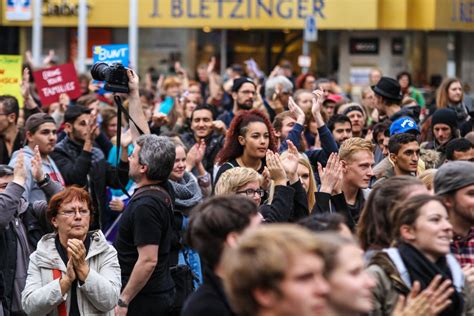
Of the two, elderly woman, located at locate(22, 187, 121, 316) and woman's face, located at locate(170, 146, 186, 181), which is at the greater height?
woman's face, located at locate(170, 146, 186, 181)

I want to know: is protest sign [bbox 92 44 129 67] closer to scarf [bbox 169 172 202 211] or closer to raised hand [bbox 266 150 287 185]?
scarf [bbox 169 172 202 211]

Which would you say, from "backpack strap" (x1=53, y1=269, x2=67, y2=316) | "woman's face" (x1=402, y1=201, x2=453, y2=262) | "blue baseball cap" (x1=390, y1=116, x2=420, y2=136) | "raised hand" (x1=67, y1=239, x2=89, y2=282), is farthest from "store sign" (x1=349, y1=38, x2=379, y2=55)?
"woman's face" (x1=402, y1=201, x2=453, y2=262)

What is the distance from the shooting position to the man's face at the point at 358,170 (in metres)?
8.87

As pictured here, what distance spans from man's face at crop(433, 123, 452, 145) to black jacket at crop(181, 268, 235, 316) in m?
7.30

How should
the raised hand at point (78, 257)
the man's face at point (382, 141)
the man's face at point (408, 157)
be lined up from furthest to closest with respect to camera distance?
1. the man's face at point (382, 141)
2. the man's face at point (408, 157)
3. the raised hand at point (78, 257)

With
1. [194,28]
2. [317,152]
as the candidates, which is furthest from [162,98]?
[194,28]

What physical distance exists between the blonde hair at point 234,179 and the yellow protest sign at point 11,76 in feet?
21.0

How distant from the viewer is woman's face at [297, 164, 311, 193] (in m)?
9.30

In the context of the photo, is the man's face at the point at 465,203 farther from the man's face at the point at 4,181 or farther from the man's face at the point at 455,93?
the man's face at the point at 455,93

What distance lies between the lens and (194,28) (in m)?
33.1

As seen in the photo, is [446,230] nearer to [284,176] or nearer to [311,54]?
[284,176]

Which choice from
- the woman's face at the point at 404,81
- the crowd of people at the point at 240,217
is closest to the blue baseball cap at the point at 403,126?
the crowd of people at the point at 240,217

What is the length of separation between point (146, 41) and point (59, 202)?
25832 mm

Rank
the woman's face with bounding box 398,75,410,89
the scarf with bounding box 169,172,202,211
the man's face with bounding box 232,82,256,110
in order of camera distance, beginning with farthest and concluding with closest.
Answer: the woman's face with bounding box 398,75,410,89 < the man's face with bounding box 232,82,256,110 < the scarf with bounding box 169,172,202,211
